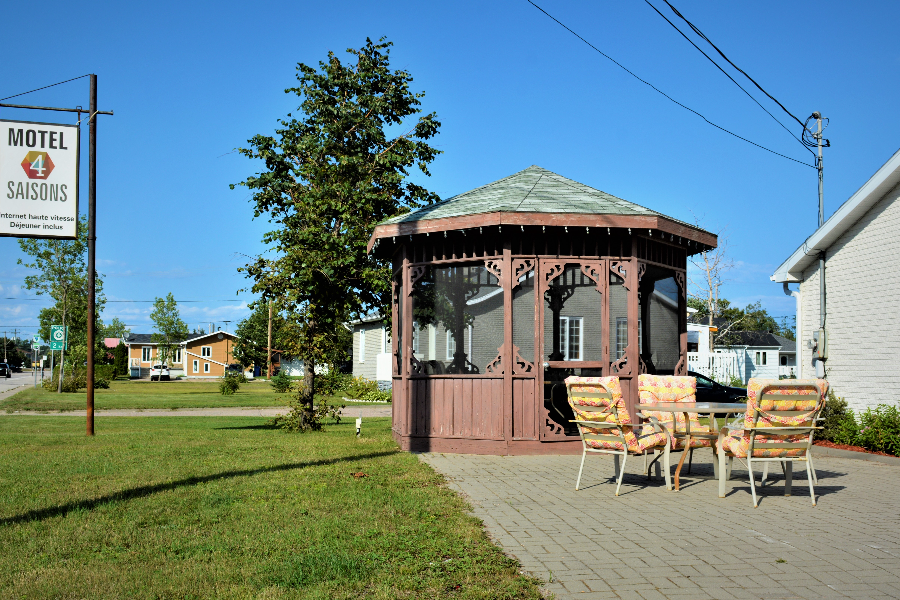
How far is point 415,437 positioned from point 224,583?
7.30 meters

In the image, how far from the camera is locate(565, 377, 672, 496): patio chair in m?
7.81

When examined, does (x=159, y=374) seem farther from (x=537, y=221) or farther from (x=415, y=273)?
(x=537, y=221)

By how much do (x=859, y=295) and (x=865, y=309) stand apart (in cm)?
32

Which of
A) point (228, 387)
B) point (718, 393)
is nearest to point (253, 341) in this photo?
point (228, 387)

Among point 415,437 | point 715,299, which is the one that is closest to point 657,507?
point 415,437

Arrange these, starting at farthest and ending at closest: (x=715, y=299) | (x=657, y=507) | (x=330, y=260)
→ (x=715, y=299) → (x=330, y=260) → (x=657, y=507)

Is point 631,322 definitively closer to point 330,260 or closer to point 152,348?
point 330,260

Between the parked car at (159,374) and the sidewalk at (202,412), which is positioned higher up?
the sidewalk at (202,412)

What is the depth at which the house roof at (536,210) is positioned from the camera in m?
11.0

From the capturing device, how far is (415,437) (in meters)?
11.7

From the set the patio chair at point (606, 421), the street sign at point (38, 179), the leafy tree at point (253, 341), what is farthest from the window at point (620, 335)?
the leafy tree at point (253, 341)

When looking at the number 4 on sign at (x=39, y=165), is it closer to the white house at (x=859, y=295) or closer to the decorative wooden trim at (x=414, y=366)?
the decorative wooden trim at (x=414, y=366)

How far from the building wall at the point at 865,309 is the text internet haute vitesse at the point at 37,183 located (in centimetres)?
1417

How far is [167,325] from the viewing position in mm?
83375
